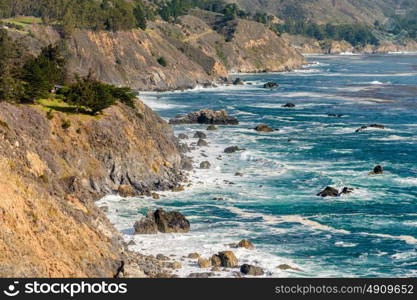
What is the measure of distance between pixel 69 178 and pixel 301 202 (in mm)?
23092

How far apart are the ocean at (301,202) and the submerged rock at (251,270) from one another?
0.60 metres

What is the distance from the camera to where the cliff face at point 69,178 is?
45781 mm

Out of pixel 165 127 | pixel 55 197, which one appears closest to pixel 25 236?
pixel 55 197

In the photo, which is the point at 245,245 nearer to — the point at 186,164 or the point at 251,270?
the point at 251,270

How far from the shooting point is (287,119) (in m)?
134

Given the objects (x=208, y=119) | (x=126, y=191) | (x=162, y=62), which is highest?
(x=162, y=62)

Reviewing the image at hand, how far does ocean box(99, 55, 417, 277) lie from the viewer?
188 feet

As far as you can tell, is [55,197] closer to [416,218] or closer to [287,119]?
[416,218]

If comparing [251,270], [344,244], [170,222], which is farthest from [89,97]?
[251,270]

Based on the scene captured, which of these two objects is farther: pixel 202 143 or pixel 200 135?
pixel 200 135

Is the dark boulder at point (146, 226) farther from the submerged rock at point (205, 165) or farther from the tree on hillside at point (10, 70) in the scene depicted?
the submerged rock at point (205, 165)

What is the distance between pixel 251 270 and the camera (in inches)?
2066

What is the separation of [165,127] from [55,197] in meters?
45.3

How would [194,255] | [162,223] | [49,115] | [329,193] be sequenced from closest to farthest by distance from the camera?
[194,255]
[162,223]
[49,115]
[329,193]
